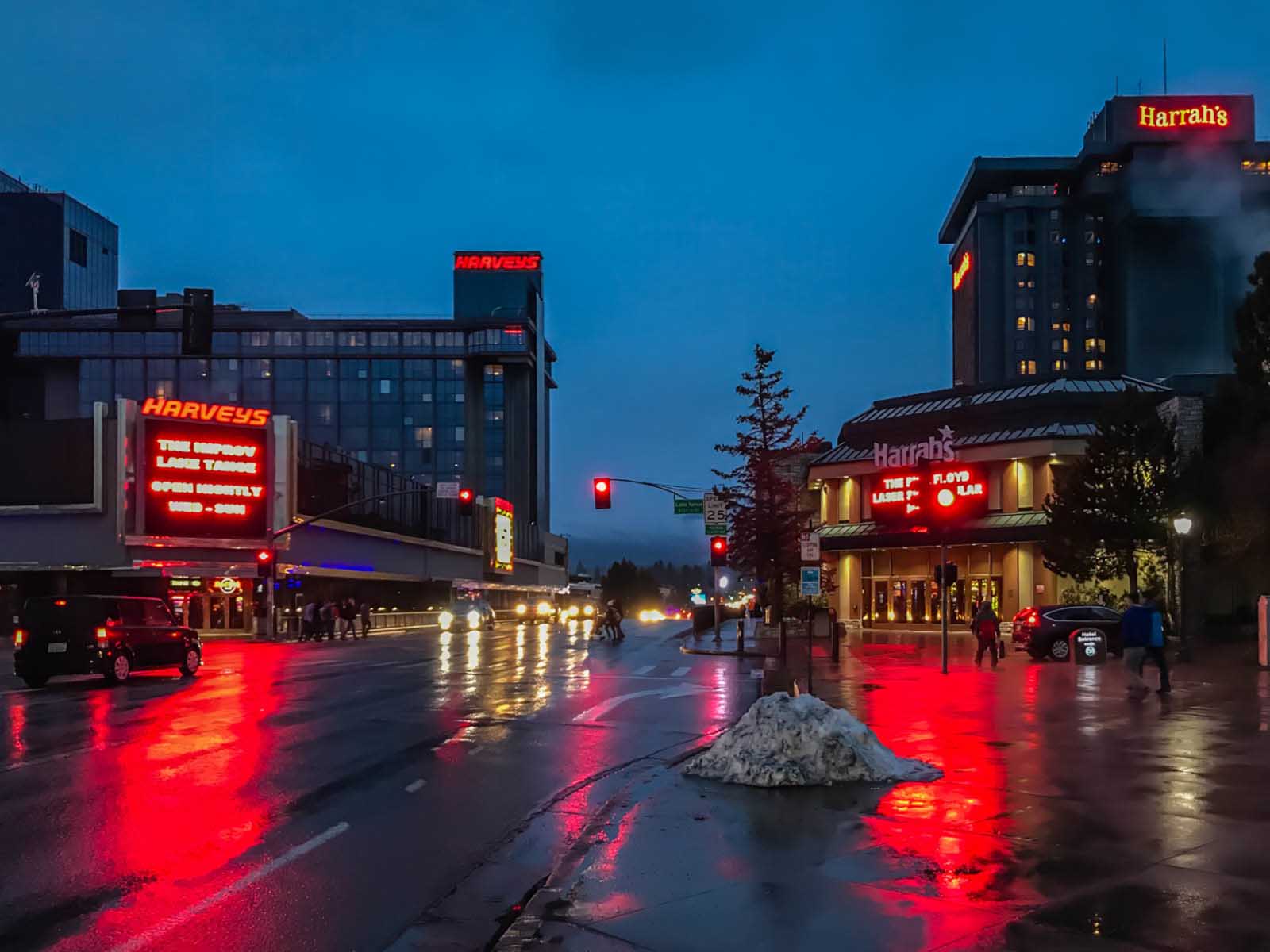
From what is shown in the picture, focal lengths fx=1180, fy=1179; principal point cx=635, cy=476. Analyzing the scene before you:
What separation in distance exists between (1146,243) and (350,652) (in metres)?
132

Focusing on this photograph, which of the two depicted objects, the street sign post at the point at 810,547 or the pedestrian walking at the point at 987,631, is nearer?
the street sign post at the point at 810,547

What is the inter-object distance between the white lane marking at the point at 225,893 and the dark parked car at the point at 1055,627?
2730cm

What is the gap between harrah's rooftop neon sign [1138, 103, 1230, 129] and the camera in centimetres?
14475

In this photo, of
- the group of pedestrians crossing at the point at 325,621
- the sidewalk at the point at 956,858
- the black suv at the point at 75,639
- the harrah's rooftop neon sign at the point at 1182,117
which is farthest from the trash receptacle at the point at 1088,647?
the harrah's rooftop neon sign at the point at 1182,117

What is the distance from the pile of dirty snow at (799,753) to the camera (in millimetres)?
10930

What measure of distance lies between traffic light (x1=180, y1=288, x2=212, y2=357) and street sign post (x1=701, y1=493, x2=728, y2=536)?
24.9 meters

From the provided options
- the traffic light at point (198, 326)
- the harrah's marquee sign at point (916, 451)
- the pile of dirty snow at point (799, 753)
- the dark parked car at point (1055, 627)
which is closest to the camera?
the pile of dirty snow at point (799, 753)

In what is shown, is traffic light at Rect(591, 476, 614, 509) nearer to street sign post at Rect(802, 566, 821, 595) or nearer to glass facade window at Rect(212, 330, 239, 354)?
street sign post at Rect(802, 566, 821, 595)

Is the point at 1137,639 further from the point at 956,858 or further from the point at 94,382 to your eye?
the point at 94,382

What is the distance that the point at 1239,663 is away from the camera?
29.9 metres

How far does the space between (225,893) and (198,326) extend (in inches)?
497

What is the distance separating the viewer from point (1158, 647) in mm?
20562

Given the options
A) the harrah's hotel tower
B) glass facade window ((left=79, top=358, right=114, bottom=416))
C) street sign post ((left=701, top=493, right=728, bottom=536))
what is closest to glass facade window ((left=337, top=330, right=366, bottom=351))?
glass facade window ((left=79, top=358, right=114, bottom=416))

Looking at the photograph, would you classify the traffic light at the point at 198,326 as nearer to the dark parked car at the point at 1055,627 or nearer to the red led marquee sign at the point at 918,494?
the dark parked car at the point at 1055,627
